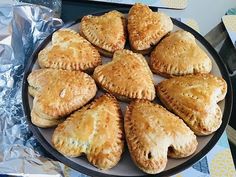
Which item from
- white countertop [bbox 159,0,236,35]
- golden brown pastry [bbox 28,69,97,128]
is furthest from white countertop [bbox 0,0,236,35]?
golden brown pastry [bbox 28,69,97,128]

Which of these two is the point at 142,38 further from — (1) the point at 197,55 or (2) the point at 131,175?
(2) the point at 131,175

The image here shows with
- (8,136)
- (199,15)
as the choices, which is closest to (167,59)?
(8,136)

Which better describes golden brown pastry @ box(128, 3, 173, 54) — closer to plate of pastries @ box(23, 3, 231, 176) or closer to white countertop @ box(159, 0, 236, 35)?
plate of pastries @ box(23, 3, 231, 176)

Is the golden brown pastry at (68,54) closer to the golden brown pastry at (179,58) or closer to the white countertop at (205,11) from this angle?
the golden brown pastry at (179,58)

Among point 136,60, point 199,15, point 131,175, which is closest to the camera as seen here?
point 131,175

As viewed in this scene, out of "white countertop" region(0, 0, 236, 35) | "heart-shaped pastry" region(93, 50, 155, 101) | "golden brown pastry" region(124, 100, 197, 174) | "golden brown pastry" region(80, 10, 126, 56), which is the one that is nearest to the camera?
"golden brown pastry" region(124, 100, 197, 174)

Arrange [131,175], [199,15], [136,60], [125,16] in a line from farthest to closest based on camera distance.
Answer: [199,15] < [125,16] < [136,60] < [131,175]

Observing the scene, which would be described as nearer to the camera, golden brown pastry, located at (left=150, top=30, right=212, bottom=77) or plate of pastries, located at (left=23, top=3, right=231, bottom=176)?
plate of pastries, located at (left=23, top=3, right=231, bottom=176)

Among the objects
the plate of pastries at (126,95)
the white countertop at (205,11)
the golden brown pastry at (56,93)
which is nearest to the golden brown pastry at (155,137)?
the plate of pastries at (126,95)
